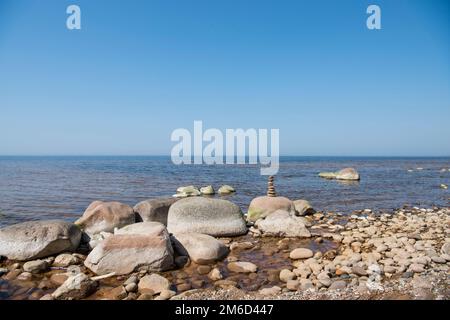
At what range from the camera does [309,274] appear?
6336 mm

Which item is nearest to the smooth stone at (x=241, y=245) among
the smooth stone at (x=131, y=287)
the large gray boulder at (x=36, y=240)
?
the smooth stone at (x=131, y=287)

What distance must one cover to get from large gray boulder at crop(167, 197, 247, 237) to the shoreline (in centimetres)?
54

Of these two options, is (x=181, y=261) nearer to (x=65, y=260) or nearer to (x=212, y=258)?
(x=212, y=258)

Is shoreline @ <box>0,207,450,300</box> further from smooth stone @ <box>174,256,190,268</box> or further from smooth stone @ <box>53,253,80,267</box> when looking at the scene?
smooth stone @ <box>53,253,80,267</box>

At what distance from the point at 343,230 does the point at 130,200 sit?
1304 centimetres

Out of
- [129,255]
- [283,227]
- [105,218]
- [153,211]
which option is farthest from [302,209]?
[129,255]

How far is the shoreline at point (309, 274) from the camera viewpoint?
527cm

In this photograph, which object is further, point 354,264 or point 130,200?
point 130,200

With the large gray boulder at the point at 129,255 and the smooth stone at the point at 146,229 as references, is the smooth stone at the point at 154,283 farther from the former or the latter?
the smooth stone at the point at 146,229

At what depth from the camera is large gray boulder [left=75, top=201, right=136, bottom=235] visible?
8.96 metres

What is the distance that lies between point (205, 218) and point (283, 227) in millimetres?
2755
